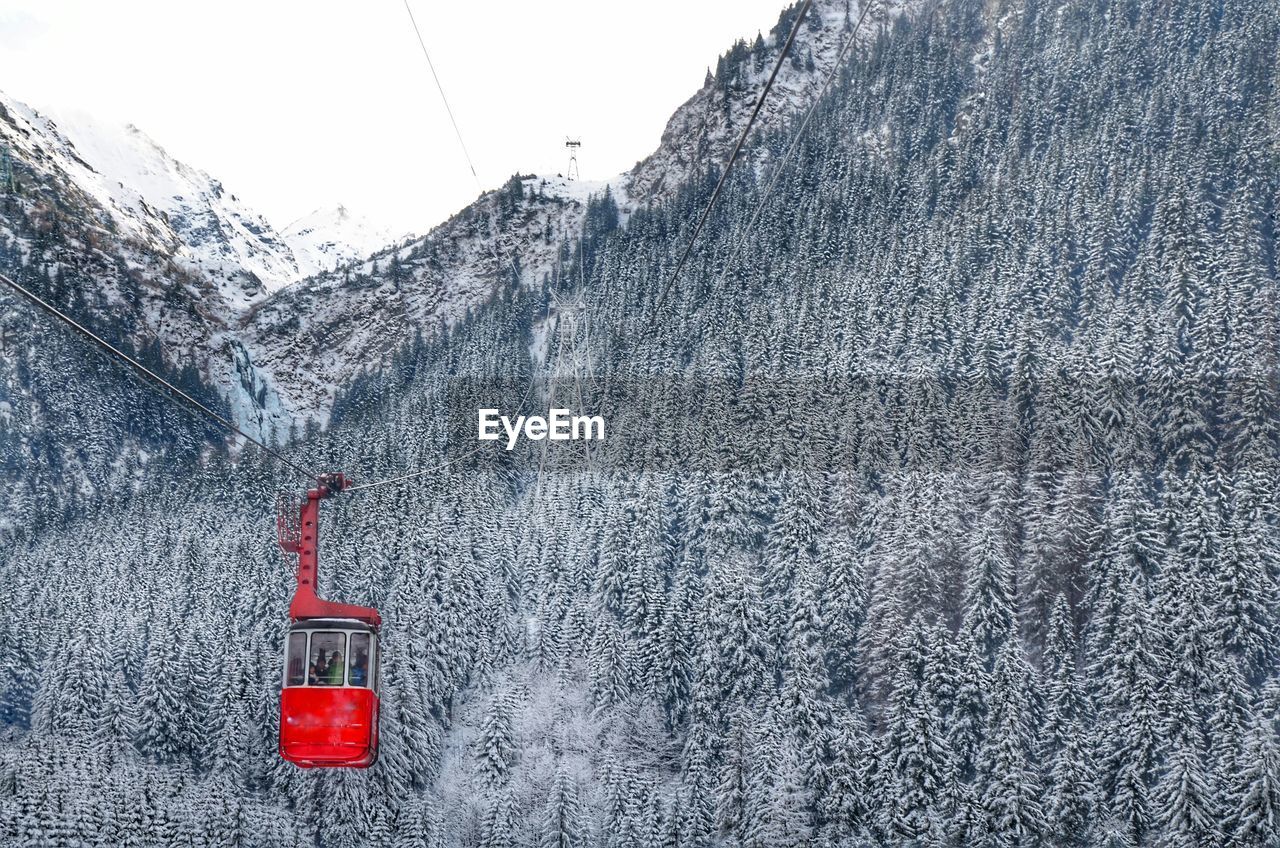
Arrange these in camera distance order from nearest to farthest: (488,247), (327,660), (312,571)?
1. (327,660)
2. (312,571)
3. (488,247)

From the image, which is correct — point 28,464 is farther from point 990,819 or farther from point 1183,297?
point 1183,297

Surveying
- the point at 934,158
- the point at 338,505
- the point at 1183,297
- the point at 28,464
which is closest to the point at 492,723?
the point at 338,505

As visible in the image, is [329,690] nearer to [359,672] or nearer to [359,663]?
[359,672]

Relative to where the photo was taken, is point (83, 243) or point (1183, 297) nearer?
point (1183, 297)

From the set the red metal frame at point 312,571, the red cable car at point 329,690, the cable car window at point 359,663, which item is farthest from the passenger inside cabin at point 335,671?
the red metal frame at point 312,571

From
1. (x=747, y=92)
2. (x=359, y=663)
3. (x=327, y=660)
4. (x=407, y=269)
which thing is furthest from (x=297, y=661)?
(x=747, y=92)

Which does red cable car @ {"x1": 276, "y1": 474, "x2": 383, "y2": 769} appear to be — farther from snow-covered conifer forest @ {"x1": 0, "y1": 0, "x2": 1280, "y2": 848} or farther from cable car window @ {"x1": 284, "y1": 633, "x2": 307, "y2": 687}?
snow-covered conifer forest @ {"x1": 0, "y1": 0, "x2": 1280, "y2": 848}
